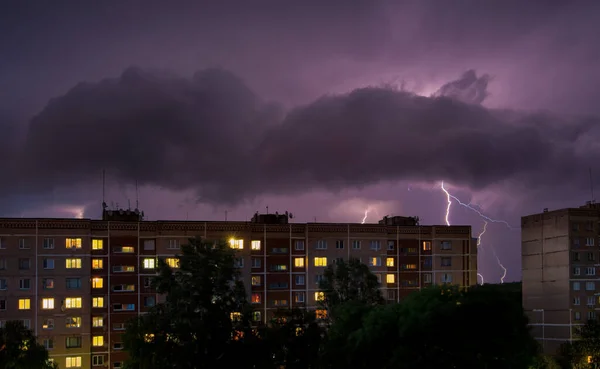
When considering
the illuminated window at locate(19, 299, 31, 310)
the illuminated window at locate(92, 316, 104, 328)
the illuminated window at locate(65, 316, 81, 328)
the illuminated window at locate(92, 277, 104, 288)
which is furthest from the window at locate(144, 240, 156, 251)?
the illuminated window at locate(19, 299, 31, 310)

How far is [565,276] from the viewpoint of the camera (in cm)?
10012

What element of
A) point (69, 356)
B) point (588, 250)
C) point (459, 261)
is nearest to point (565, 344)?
point (588, 250)

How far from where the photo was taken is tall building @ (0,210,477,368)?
9156cm

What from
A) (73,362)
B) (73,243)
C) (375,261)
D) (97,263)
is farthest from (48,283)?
(375,261)

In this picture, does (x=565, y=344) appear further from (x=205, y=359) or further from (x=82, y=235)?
(x=82, y=235)

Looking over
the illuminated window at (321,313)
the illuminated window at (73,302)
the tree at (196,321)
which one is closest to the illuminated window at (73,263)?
the illuminated window at (73,302)

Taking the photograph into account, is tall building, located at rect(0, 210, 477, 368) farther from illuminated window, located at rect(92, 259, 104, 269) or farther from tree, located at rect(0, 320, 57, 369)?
tree, located at rect(0, 320, 57, 369)

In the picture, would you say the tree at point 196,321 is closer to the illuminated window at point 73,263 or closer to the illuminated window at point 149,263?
the illuminated window at point 73,263

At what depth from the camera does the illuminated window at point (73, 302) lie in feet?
305

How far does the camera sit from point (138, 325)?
223 ft

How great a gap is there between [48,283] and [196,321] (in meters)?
35.6

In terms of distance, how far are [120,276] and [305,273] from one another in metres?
23.6

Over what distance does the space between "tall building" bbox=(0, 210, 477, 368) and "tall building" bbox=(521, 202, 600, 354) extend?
13937 mm

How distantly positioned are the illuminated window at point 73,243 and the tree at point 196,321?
29.1 meters
